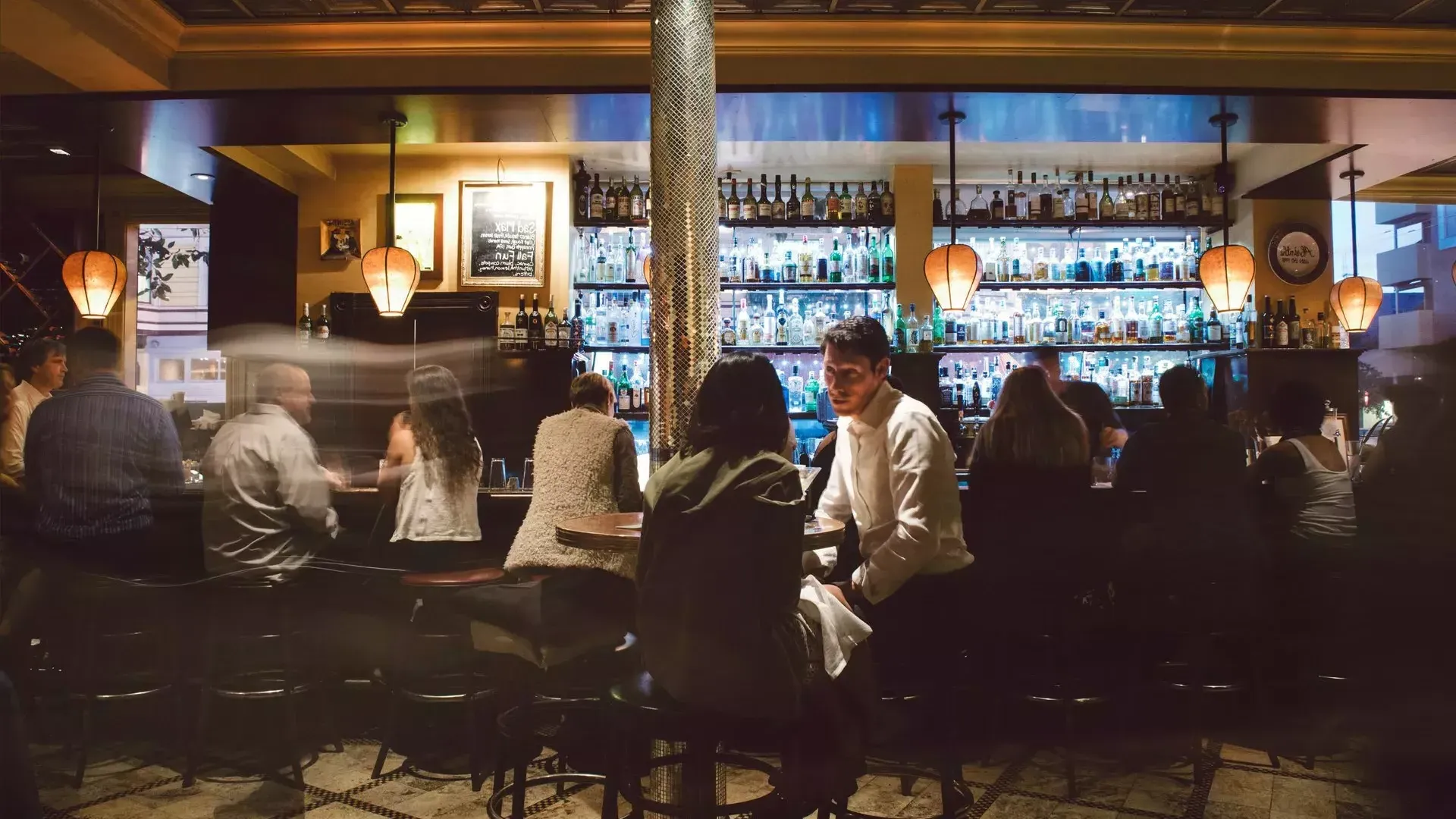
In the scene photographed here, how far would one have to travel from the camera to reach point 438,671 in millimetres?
3809

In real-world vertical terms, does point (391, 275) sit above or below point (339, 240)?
below

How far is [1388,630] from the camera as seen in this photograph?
5.23ft

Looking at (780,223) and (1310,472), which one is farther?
(780,223)

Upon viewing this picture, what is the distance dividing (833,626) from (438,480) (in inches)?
78.1

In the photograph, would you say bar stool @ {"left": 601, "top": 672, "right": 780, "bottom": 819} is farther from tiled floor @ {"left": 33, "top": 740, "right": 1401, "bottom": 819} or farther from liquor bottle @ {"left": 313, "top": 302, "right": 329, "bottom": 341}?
liquor bottle @ {"left": 313, "top": 302, "right": 329, "bottom": 341}

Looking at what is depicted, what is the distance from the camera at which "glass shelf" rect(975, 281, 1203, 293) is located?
623 cm

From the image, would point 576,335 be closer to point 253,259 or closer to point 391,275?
point 391,275

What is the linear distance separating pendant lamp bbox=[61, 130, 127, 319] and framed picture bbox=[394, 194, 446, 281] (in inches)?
70.4

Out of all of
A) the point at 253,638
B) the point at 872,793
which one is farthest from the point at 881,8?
the point at 253,638

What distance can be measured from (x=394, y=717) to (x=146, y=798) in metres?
0.86

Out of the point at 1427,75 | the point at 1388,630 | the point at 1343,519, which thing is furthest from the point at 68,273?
the point at 1427,75

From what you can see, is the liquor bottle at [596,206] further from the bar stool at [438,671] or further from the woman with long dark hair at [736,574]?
the woman with long dark hair at [736,574]

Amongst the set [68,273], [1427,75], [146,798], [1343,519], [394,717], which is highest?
[1427,75]

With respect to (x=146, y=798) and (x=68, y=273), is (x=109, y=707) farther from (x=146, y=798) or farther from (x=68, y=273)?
(x=68, y=273)
